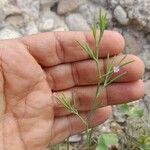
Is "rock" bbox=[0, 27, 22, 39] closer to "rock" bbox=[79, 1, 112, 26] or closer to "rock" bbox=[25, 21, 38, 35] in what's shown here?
"rock" bbox=[25, 21, 38, 35]

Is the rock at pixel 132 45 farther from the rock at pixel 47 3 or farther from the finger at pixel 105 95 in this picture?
the finger at pixel 105 95

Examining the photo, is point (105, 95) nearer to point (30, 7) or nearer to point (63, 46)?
point (63, 46)

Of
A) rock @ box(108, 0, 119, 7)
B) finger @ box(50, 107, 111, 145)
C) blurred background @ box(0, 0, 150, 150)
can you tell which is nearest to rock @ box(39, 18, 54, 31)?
blurred background @ box(0, 0, 150, 150)

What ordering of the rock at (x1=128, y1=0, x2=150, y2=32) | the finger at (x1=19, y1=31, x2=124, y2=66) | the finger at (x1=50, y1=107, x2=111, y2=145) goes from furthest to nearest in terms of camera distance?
the rock at (x1=128, y1=0, x2=150, y2=32) < the finger at (x1=50, y1=107, x2=111, y2=145) < the finger at (x1=19, y1=31, x2=124, y2=66)

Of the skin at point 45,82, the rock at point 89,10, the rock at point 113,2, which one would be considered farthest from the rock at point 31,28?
the skin at point 45,82

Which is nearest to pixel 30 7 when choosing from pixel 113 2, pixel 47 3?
pixel 47 3

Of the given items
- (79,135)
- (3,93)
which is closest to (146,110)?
(79,135)
